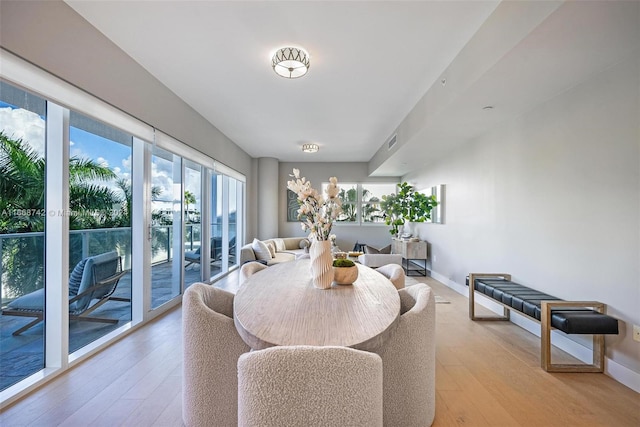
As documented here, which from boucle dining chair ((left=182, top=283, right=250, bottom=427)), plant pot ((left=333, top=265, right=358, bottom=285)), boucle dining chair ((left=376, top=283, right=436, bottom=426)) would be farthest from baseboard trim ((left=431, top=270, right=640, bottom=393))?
boucle dining chair ((left=182, top=283, right=250, bottom=427))

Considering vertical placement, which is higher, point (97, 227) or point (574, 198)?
→ point (574, 198)

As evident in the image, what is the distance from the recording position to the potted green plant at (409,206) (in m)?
5.61

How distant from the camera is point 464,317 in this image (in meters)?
3.31

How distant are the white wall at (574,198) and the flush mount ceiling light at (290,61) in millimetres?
2320

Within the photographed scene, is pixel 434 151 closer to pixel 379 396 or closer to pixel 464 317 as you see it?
pixel 464 317

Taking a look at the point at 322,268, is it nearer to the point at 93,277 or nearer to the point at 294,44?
the point at 294,44

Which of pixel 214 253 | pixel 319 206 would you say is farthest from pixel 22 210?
pixel 214 253

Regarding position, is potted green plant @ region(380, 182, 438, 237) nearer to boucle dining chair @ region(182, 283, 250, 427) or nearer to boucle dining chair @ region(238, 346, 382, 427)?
boucle dining chair @ region(182, 283, 250, 427)

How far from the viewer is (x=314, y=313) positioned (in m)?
1.24

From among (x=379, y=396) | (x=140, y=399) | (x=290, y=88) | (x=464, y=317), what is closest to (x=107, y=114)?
(x=290, y=88)

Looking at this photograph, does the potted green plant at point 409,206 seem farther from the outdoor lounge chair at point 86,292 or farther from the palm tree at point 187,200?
the outdoor lounge chair at point 86,292

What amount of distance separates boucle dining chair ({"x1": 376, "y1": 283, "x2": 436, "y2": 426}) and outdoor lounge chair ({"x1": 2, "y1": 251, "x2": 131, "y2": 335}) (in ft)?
7.91

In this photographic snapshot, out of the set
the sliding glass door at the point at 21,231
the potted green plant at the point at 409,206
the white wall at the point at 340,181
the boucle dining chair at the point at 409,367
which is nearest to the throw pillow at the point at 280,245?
the white wall at the point at 340,181

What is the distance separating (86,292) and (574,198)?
4305 millimetres
